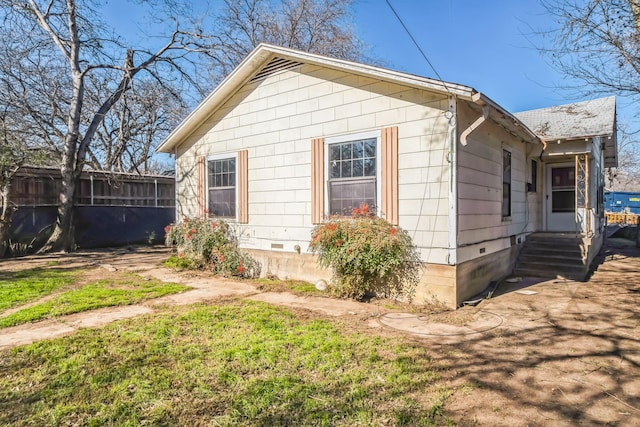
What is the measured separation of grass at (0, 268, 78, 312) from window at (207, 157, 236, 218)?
3.22 m

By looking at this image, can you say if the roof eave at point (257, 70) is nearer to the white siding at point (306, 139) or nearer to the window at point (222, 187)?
the white siding at point (306, 139)

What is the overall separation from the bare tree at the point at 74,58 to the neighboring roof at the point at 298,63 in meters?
3.55

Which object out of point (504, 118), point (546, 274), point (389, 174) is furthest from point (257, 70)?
point (546, 274)

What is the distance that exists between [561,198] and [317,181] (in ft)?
23.0

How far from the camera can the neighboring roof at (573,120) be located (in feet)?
27.1

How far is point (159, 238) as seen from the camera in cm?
1437

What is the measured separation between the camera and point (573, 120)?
9.53 meters

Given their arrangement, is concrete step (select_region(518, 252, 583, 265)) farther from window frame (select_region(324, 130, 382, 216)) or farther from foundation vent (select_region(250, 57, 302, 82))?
foundation vent (select_region(250, 57, 302, 82))

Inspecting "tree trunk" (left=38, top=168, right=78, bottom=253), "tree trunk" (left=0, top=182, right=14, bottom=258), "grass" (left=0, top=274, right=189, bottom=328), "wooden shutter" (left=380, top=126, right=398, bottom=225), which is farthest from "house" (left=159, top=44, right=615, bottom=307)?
"tree trunk" (left=0, top=182, right=14, bottom=258)

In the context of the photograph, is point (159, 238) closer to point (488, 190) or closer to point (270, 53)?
point (270, 53)

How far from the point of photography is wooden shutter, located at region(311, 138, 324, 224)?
6.78 metres

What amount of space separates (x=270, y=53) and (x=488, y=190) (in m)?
4.94

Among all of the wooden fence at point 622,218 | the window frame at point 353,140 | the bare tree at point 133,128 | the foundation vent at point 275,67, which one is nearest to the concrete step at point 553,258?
the window frame at point 353,140

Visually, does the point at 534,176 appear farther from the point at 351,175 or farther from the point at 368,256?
the point at 368,256
